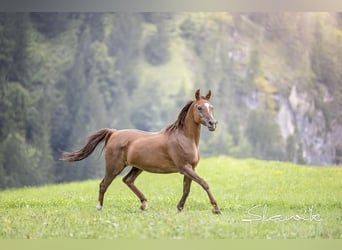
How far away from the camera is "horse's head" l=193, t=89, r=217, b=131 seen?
298 inches

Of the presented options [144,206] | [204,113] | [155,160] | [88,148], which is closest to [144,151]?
[155,160]

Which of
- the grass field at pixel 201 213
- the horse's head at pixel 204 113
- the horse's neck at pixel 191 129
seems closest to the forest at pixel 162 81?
the grass field at pixel 201 213

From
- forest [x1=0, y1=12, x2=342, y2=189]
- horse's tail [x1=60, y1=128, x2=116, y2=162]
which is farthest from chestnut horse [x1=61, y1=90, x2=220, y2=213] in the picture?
forest [x1=0, y1=12, x2=342, y2=189]

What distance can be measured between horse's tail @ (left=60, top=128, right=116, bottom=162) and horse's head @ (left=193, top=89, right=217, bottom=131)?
4.24 ft

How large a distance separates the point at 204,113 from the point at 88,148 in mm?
1635

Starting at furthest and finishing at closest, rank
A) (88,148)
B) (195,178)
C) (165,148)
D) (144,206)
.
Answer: (88,148) → (144,206) → (165,148) → (195,178)

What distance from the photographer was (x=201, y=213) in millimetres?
7852

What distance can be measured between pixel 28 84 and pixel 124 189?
8.25 m

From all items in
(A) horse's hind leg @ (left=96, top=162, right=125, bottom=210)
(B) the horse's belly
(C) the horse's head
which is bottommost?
(A) horse's hind leg @ (left=96, top=162, right=125, bottom=210)

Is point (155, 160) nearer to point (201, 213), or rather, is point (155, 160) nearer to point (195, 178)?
point (195, 178)

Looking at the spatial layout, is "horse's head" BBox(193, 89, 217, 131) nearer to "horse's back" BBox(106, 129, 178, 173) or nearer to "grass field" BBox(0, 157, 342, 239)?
"horse's back" BBox(106, 129, 178, 173)

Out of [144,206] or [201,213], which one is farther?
[144,206]

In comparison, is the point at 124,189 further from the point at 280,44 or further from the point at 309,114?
the point at 280,44

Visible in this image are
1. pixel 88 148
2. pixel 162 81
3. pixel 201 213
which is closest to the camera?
pixel 201 213
